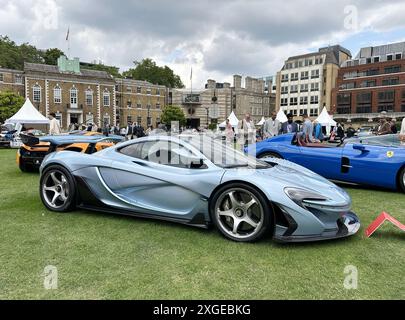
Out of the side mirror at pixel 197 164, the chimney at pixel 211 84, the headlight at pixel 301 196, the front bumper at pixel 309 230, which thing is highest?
the chimney at pixel 211 84

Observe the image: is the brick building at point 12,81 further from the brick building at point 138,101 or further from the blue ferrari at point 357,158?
the blue ferrari at point 357,158

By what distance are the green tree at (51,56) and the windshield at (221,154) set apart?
97.0 meters

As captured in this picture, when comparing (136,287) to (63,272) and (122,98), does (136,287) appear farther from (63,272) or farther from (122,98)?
(122,98)

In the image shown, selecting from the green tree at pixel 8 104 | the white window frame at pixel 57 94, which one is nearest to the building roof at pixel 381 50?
the white window frame at pixel 57 94

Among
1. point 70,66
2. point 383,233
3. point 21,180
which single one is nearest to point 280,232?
point 383,233

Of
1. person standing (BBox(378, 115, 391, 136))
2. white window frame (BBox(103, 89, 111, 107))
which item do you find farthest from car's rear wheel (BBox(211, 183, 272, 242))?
white window frame (BBox(103, 89, 111, 107))

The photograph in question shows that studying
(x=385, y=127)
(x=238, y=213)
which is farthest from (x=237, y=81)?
(x=238, y=213)

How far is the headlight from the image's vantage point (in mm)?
3426

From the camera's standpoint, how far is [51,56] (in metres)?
89.3

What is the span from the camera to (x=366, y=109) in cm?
7488

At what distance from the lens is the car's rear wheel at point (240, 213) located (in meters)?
3.54

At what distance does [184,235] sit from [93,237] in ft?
3.53

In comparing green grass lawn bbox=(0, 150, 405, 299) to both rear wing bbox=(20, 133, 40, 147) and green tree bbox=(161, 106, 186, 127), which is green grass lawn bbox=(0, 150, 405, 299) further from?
green tree bbox=(161, 106, 186, 127)

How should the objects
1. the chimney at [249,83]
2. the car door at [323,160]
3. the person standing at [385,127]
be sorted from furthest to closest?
1. the chimney at [249,83]
2. the person standing at [385,127]
3. the car door at [323,160]
